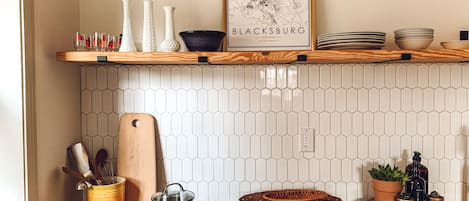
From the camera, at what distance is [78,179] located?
70.4 inches

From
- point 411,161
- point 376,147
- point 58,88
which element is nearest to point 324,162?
point 376,147

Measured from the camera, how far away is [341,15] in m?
1.81

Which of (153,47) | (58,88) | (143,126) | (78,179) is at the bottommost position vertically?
(78,179)

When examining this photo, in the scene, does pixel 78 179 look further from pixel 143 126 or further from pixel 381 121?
pixel 381 121

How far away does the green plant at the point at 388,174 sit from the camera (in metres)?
1.67

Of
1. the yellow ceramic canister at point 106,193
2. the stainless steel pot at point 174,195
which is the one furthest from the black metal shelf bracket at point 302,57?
the yellow ceramic canister at point 106,193

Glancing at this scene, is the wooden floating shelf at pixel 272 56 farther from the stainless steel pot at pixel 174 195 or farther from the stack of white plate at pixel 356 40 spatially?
the stainless steel pot at pixel 174 195

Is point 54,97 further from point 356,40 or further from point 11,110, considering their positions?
point 356,40

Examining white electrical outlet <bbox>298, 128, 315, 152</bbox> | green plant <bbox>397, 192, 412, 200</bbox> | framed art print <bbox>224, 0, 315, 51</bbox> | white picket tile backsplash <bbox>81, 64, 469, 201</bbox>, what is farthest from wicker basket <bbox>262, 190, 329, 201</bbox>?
framed art print <bbox>224, 0, 315, 51</bbox>

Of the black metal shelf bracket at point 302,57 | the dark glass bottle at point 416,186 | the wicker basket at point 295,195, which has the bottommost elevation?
the wicker basket at point 295,195

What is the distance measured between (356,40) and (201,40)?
0.55 meters

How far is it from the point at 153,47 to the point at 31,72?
43 cm

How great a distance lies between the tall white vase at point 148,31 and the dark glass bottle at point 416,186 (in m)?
1.10

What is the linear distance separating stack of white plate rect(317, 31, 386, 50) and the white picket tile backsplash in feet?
0.75
